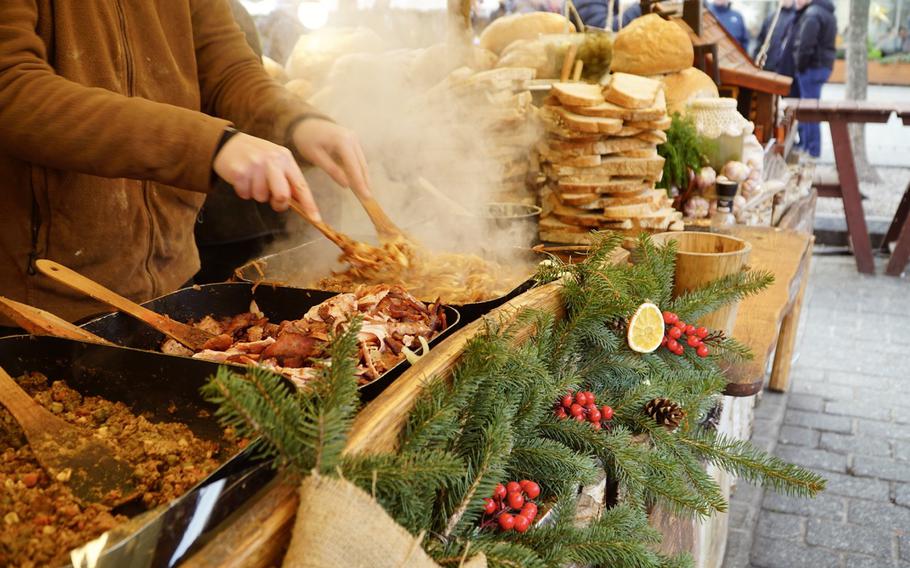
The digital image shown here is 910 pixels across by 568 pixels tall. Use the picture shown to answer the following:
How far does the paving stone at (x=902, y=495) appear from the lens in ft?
11.7

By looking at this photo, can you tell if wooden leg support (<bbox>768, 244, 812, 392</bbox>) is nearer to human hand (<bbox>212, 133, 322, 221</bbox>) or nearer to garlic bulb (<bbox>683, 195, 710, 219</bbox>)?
garlic bulb (<bbox>683, 195, 710, 219</bbox>)

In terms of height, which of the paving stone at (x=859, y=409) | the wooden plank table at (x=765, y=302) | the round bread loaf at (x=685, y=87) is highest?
the round bread loaf at (x=685, y=87)

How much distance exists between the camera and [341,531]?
2.93ft

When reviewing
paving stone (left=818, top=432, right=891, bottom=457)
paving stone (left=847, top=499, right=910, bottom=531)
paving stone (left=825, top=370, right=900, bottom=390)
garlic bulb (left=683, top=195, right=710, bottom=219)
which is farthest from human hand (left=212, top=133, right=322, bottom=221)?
paving stone (left=825, top=370, right=900, bottom=390)

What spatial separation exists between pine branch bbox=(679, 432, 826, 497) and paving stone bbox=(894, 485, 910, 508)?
2450mm

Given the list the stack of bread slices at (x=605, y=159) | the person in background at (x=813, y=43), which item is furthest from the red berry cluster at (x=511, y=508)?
the person in background at (x=813, y=43)

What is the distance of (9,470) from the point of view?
42.8 inches

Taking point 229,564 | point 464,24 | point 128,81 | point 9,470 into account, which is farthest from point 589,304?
point 464,24

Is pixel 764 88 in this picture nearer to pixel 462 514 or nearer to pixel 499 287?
pixel 499 287

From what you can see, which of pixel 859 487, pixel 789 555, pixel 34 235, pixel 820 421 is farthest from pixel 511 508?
pixel 820 421

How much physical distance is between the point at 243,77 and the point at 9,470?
161 cm

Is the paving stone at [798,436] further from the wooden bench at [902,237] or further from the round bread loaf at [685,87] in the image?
the wooden bench at [902,237]

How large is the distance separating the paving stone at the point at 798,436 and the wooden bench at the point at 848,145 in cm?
367

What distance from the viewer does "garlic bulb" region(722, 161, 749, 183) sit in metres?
4.05
